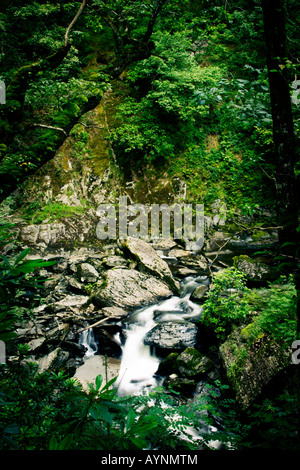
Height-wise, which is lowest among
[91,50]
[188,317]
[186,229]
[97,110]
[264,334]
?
[188,317]

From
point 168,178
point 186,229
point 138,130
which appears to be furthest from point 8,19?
point 186,229

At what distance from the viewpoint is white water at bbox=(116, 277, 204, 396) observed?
491 cm

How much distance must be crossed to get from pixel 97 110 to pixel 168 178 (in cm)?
527

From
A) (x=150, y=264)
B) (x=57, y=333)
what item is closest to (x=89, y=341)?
(x=57, y=333)

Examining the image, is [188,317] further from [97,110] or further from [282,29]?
[97,110]

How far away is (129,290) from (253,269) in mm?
3710

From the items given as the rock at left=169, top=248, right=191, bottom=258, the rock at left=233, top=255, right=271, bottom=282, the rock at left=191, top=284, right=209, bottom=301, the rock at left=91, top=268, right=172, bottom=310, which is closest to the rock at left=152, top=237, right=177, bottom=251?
the rock at left=169, top=248, right=191, bottom=258

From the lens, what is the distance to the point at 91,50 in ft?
45.4

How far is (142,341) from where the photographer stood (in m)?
5.68

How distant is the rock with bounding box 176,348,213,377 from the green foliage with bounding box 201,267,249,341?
1.79 ft

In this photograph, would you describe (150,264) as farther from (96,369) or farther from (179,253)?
(96,369)

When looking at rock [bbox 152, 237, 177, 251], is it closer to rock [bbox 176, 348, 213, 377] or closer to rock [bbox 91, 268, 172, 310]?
rock [bbox 91, 268, 172, 310]

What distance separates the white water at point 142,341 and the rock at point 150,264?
1.90ft
